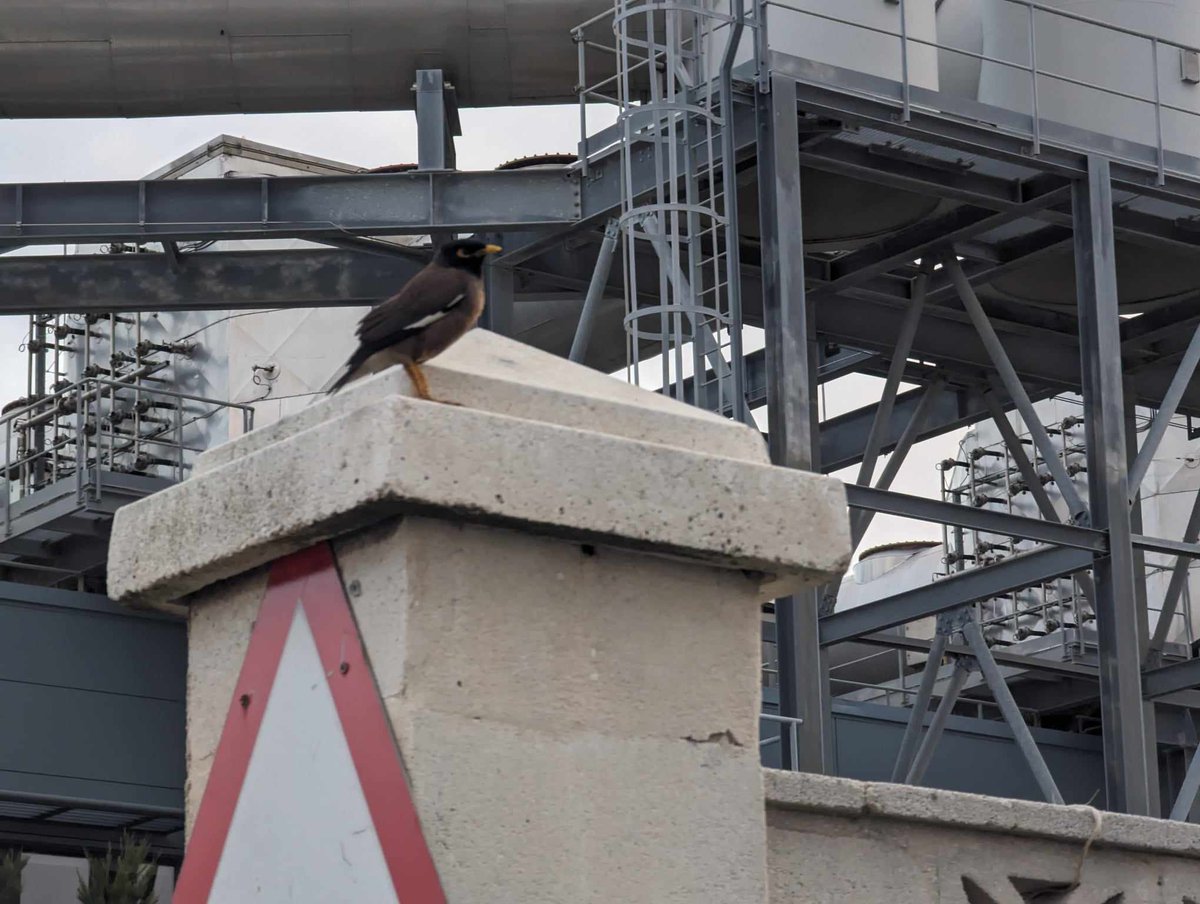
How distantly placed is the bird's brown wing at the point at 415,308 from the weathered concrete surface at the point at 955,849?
4.06 ft

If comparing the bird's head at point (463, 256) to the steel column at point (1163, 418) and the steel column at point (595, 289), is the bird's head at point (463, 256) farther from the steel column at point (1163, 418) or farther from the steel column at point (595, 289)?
the steel column at point (1163, 418)

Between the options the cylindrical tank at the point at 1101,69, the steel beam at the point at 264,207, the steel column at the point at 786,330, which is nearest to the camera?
the steel column at the point at 786,330

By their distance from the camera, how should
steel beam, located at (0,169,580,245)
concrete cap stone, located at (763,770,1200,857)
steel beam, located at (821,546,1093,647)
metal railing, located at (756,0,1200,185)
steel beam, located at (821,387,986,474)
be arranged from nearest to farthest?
concrete cap stone, located at (763,770,1200,857)
metal railing, located at (756,0,1200,185)
steel beam, located at (821,546,1093,647)
steel beam, located at (0,169,580,245)
steel beam, located at (821,387,986,474)

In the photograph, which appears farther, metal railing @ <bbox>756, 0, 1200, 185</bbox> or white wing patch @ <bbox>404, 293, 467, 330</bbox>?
metal railing @ <bbox>756, 0, 1200, 185</bbox>

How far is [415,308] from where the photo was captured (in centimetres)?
419

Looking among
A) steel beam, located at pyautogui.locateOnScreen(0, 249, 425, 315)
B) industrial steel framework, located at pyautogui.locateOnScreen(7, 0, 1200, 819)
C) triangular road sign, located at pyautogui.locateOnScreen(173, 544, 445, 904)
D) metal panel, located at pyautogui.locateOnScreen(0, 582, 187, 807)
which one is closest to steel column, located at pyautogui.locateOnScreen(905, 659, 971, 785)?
industrial steel framework, located at pyautogui.locateOnScreen(7, 0, 1200, 819)

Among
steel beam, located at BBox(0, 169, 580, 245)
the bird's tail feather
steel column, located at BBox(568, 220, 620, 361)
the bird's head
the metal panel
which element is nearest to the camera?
the bird's tail feather

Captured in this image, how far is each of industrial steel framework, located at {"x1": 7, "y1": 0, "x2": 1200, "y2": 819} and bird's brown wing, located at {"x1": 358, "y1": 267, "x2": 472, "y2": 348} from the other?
946cm

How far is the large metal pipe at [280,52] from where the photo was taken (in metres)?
19.2

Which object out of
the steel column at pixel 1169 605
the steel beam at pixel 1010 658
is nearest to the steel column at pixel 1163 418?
the steel column at pixel 1169 605

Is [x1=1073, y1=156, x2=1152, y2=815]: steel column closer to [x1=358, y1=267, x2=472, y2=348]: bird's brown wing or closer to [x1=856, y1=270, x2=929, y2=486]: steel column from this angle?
[x1=856, y1=270, x2=929, y2=486]: steel column

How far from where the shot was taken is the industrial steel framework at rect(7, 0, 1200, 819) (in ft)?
51.2

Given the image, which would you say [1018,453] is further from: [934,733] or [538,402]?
[538,402]

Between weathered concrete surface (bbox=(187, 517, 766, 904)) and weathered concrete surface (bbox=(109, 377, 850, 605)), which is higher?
weathered concrete surface (bbox=(109, 377, 850, 605))
